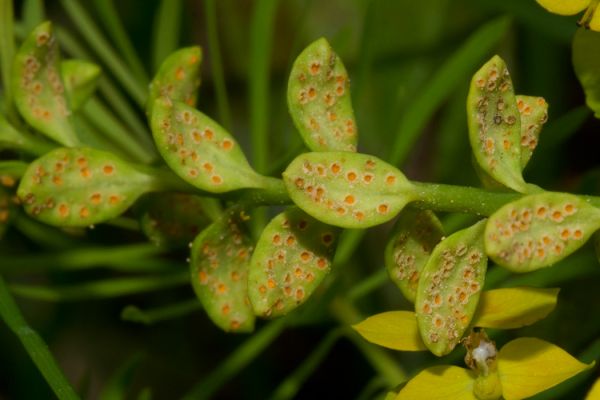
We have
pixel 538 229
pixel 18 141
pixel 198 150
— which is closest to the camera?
pixel 538 229

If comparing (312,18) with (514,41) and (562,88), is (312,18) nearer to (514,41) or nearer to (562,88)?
(514,41)

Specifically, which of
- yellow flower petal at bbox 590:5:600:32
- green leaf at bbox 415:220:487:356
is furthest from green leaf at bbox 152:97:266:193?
yellow flower petal at bbox 590:5:600:32

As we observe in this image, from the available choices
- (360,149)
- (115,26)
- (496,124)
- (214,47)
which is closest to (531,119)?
(496,124)

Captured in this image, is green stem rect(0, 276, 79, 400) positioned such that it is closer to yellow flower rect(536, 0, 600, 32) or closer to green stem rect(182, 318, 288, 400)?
green stem rect(182, 318, 288, 400)

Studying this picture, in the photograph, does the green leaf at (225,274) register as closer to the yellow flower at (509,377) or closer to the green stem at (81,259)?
the yellow flower at (509,377)

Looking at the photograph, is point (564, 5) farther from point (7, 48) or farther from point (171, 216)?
point (7, 48)

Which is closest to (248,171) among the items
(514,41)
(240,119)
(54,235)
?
(54,235)
